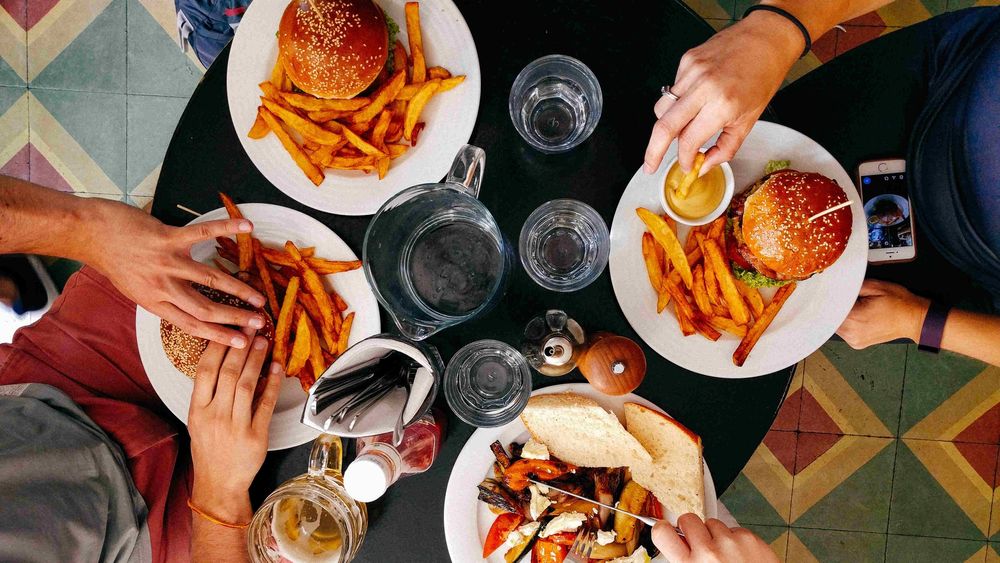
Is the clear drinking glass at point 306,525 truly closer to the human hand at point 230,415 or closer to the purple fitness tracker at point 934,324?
the human hand at point 230,415

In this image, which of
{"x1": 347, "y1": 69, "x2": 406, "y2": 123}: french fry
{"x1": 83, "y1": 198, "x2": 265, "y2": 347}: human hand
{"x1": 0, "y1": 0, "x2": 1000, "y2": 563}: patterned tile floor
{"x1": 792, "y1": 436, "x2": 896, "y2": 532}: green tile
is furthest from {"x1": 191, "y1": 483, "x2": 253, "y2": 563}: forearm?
{"x1": 792, "y1": 436, "x2": 896, "y2": 532}: green tile

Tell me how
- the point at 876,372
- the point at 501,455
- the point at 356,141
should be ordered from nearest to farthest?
the point at 356,141, the point at 501,455, the point at 876,372

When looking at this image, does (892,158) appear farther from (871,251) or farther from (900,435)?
(900,435)

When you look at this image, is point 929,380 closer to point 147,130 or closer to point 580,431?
point 580,431

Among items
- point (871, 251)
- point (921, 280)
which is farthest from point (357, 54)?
point (921, 280)

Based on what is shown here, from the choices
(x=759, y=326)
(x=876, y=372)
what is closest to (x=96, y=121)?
(x=759, y=326)

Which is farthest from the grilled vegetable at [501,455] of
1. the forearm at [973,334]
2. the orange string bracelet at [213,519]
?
the forearm at [973,334]

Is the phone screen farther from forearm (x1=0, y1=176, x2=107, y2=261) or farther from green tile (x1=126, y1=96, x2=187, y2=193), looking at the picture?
green tile (x1=126, y1=96, x2=187, y2=193)

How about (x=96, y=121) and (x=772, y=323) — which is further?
(x=96, y=121)
